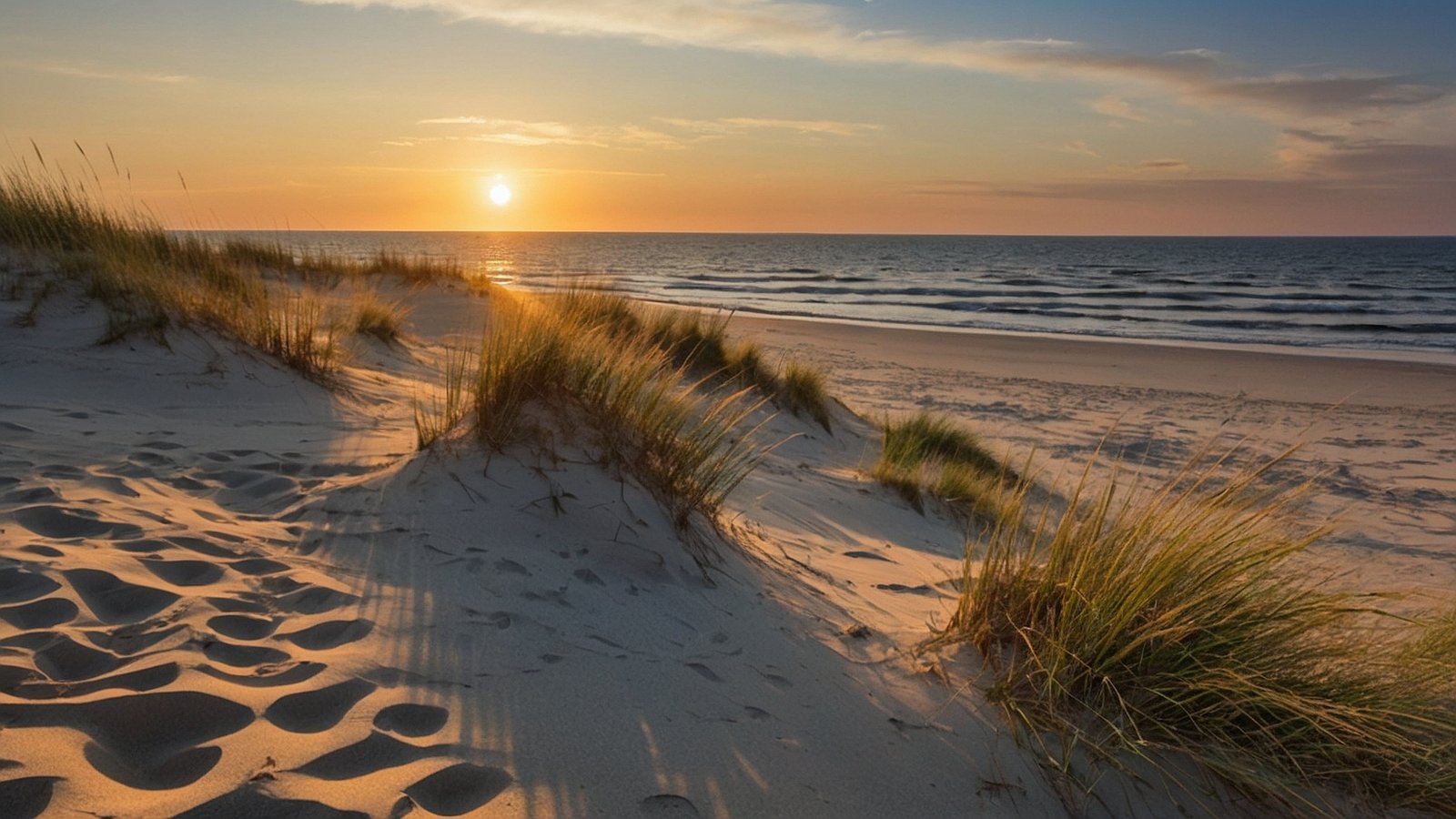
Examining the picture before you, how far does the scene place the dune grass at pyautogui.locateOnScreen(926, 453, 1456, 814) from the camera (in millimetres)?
2600

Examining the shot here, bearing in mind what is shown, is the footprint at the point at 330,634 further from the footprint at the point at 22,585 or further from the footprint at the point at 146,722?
the footprint at the point at 22,585

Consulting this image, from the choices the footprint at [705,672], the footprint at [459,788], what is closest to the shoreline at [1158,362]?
the footprint at [705,672]

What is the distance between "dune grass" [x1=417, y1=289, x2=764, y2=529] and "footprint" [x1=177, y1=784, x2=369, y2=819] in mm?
2072

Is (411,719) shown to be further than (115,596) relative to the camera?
No

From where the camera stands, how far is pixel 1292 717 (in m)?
2.55

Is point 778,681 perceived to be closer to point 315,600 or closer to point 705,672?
point 705,672

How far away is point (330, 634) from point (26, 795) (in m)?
0.90

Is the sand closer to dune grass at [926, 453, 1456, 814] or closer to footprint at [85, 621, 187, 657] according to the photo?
footprint at [85, 621, 187, 657]

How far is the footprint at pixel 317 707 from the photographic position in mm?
2176

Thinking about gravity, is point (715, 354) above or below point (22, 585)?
above

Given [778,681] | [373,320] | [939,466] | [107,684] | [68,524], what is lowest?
[939,466]

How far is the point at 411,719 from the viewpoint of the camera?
2273 millimetres

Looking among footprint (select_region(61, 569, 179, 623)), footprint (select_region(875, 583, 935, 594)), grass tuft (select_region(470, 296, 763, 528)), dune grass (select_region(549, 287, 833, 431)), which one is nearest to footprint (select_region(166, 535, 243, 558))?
footprint (select_region(61, 569, 179, 623))

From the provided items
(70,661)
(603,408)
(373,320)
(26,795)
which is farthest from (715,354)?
(26,795)
